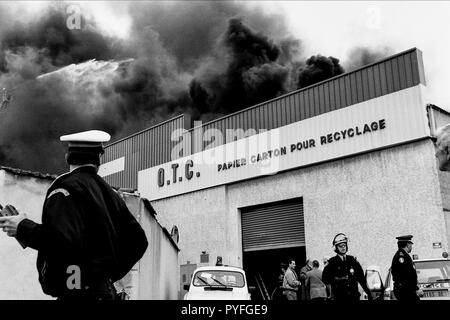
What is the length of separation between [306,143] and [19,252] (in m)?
15.7

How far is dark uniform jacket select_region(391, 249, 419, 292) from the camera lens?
7.02 meters

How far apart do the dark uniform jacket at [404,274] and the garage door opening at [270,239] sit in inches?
609

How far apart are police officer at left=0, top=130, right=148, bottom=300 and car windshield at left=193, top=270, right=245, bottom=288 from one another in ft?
31.2

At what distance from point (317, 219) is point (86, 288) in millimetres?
19992

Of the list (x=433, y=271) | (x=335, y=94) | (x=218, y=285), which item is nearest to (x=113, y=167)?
(x=335, y=94)

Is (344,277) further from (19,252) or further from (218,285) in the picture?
(19,252)

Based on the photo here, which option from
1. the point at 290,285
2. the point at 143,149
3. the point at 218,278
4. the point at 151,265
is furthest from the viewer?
the point at 143,149

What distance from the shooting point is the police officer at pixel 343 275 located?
22.8 ft

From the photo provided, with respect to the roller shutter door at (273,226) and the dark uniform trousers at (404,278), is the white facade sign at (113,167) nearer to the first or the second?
the roller shutter door at (273,226)

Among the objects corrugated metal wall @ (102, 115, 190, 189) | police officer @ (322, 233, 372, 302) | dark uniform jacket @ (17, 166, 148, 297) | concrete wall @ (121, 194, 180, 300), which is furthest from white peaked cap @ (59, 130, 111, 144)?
corrugated metal wall @ (102, 115, 190, 189)

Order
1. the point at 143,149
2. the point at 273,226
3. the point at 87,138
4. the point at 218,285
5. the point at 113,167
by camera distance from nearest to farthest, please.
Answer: the point at 87,138
the point at 218,285
the point at 273,226
the point at 143,149
the point at 113,167

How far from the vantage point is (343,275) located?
23.0ft

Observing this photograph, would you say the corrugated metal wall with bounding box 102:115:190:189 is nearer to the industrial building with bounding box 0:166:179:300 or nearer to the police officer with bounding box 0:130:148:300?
the industrial building with bounding box 0:166:179:300

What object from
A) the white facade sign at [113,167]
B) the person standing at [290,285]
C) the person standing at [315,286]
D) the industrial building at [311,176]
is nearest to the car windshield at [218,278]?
the person standing at [315,286]
